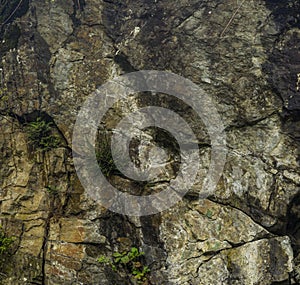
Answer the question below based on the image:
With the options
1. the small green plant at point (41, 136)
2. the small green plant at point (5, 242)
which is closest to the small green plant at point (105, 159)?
the small green plant at point (41, 136)

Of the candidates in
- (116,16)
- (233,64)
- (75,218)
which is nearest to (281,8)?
(233,64)

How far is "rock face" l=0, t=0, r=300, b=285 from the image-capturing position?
600 centimetres

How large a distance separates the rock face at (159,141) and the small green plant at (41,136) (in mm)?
25

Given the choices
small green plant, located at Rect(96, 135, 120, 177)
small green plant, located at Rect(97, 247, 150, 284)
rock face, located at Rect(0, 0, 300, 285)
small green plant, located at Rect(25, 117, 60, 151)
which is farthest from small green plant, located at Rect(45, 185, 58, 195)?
small green plant, located at Rect(97, 247, 150, 284)

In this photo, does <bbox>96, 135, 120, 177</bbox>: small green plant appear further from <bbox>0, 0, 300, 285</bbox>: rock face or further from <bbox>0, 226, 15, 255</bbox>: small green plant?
<bbox>0, 226, 15, 255</bbox>: small green plant

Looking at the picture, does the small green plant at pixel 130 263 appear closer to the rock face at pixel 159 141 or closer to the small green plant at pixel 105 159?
the rock face at pixel 159 141

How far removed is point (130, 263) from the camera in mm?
6102

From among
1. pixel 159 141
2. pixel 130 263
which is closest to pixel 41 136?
pixel 159 141

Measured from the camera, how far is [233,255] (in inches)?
233

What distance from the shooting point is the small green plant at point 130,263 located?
237 inches

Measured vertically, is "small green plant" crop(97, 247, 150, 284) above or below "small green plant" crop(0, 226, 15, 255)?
below

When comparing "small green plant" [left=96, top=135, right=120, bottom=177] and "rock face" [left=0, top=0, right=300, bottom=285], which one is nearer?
"rock face" [left=0, top=0, right=300, bottom=285]

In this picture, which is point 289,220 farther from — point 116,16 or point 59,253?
point 116,16

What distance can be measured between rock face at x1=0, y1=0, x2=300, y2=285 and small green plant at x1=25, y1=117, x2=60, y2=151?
3 centimetres
